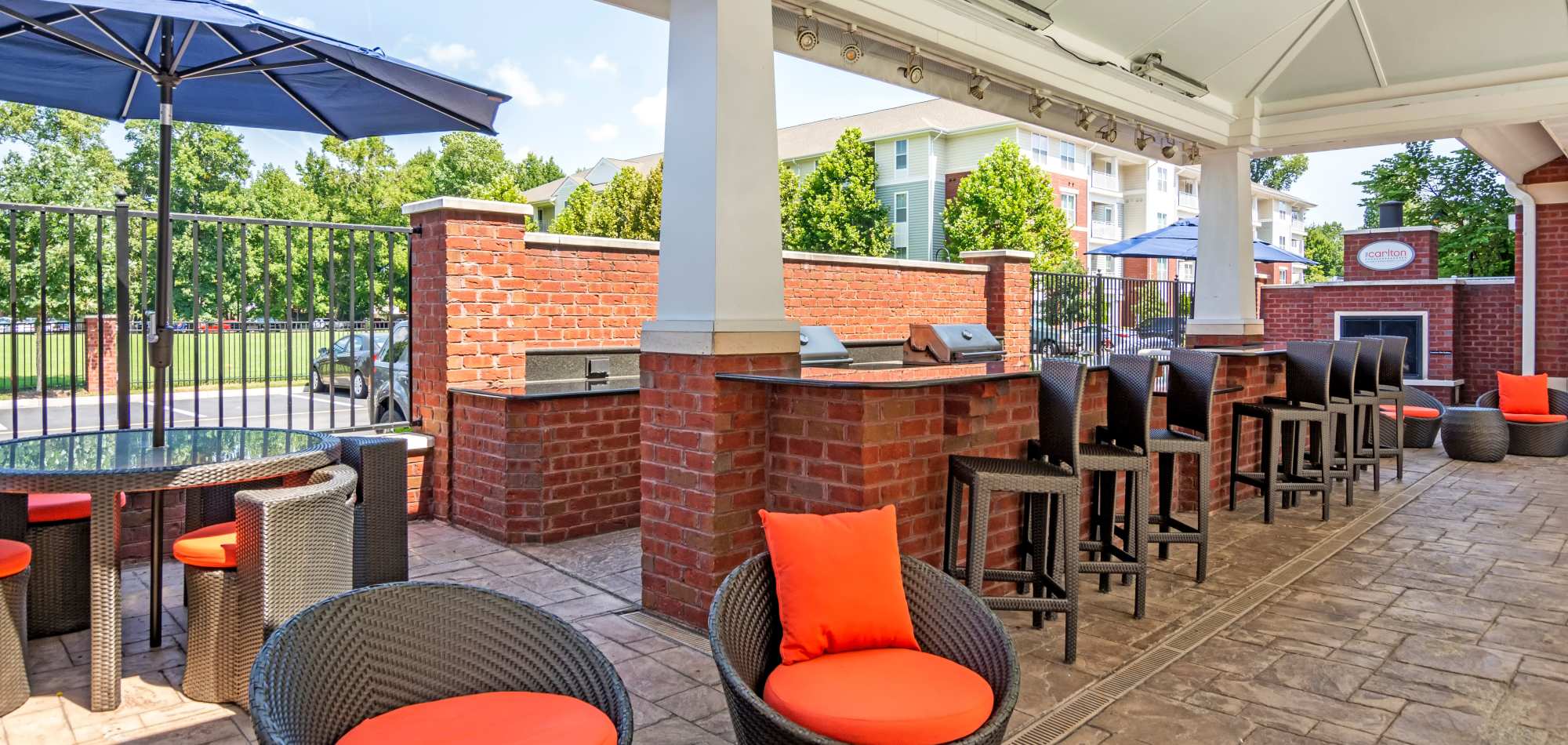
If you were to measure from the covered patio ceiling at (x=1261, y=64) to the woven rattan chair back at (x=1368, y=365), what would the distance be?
178 centimetres

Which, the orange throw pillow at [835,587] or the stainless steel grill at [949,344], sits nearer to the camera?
the orange throw pillow at [835,587]

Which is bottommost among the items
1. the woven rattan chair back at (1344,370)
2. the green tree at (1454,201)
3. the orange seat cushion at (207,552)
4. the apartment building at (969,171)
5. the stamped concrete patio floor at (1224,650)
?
the stamped concrete patio floor at (1224,650)

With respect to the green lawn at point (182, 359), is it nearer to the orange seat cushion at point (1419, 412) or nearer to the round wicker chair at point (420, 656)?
the round wicker chair at point (420, 656)

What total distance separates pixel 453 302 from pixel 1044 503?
354cm

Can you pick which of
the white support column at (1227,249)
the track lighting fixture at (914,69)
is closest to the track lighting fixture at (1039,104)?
the track lighting fixture at (914,69)

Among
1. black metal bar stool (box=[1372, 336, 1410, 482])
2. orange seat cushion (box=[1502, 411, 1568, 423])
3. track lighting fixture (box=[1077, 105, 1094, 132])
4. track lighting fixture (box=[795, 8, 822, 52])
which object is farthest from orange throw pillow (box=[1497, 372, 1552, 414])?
track lighting fixture (box=[795, 8, 822, 52])

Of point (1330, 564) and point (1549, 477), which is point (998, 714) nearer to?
point (1330, 564)

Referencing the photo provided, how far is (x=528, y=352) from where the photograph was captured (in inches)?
234

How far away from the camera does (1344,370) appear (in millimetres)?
6254

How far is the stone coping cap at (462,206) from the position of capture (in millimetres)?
5160

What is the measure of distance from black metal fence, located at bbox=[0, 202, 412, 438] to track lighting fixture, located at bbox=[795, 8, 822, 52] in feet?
8.83

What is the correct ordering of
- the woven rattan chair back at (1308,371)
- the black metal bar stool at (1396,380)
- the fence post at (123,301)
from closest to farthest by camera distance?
the fence post at (123,301)
the woven rattan chair back at (1308,371)
the black metal bar stool at (1396,380)

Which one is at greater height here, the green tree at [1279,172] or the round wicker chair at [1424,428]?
the green tree at [1279,172]

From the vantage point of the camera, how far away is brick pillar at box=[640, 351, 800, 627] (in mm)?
3484
